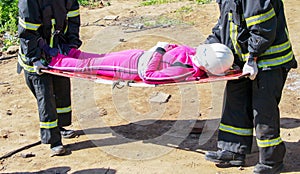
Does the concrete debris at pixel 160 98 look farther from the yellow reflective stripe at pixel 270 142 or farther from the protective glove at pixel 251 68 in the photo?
the protective glove at pixel 251 68

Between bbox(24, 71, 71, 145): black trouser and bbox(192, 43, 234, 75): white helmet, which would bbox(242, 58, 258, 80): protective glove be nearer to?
bbox(192, 43, 234, 75): white helmet

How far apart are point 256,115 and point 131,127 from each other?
1.95 metres

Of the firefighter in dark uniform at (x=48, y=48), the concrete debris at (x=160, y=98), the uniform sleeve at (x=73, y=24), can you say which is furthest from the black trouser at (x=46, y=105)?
the concrete debris at (x=160, y=98)

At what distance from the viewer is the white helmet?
5238 millimetres

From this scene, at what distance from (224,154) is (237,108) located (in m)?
0.50

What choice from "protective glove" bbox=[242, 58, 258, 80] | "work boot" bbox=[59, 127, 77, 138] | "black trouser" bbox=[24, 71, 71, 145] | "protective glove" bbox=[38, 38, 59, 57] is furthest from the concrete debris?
"protective glove" bbox=[242, 58, 258, 80]

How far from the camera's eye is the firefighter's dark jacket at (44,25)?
5883mm

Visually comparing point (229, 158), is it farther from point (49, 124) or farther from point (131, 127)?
point (49, 124)

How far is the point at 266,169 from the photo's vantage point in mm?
5363

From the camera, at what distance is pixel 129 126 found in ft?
22.5

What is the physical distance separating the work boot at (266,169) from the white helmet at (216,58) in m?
0.97

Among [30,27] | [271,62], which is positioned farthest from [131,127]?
[271,62]

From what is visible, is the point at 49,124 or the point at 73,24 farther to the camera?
the point at 73,24

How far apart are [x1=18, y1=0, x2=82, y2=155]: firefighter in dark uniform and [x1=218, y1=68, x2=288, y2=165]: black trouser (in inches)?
74.0
